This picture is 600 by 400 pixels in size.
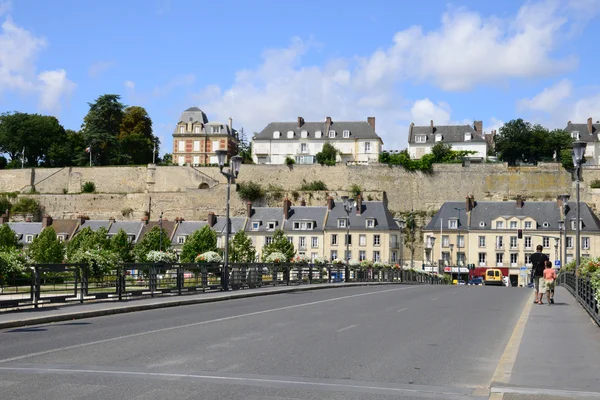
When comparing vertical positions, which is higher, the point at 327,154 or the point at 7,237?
the point at 327,154

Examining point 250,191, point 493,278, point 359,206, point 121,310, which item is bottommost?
point 493,278

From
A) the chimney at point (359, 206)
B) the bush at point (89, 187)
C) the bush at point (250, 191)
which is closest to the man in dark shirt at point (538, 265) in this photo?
the chimney at point (359, 206)

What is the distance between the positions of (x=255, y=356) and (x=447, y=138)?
95.5m

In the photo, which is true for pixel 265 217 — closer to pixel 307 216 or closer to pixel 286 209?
pixel 286 209

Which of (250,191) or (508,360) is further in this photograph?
(250,191)

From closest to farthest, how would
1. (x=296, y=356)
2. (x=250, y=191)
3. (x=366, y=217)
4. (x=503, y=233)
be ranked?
1. (x=296, y=356)
2. (x=503, y=233)
3. (x=366, y=217)
4. (x=250, y=191)

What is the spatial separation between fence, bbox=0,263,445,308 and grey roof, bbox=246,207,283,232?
47.5 metres

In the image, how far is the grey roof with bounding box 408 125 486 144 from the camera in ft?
337

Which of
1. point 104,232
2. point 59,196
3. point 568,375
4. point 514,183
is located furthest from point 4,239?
point 568,375

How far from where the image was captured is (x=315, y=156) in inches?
4026

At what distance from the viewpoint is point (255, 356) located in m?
10.4

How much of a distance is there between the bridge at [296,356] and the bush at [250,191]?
250 ft

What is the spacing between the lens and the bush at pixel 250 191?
94.0 m

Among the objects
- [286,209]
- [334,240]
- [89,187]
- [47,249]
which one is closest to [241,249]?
[286,209]
